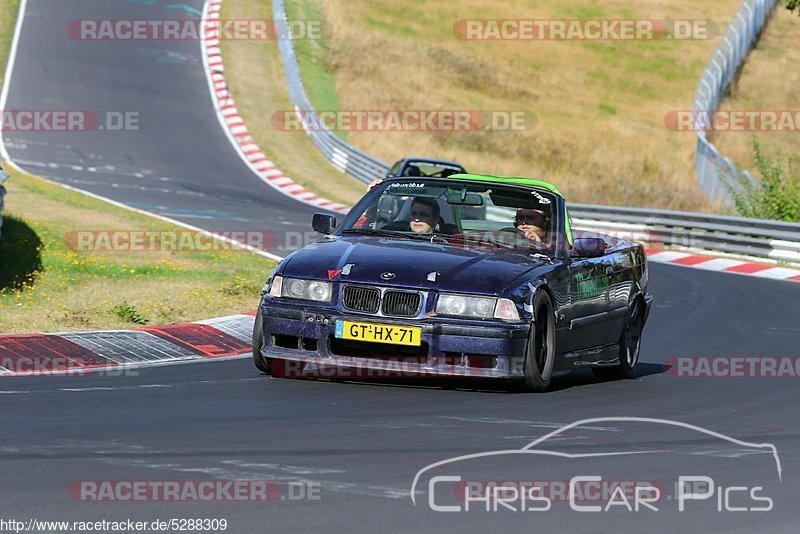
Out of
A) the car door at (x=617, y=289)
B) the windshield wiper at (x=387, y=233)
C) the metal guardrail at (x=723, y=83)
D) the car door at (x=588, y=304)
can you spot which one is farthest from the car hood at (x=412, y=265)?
the metal guardrail at (x=723, y=83)

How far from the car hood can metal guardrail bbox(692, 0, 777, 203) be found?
836 inches

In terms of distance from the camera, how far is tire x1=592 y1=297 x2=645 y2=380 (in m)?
11.6

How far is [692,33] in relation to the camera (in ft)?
222

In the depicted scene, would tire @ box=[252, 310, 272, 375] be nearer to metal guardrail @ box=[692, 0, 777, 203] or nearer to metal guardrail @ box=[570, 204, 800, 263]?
metal guardrail @ box=[570, 204, 800, 263]

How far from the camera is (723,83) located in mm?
51500

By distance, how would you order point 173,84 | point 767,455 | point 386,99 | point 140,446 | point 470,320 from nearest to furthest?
point 140,446
point 767,455
point 470,320
point 173,84
point 386,99

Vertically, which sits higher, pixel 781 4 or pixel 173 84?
pixel 781 4

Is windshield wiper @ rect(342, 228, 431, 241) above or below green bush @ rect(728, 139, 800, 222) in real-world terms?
above

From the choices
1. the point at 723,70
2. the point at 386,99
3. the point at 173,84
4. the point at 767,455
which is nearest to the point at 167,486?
the point at 767,455

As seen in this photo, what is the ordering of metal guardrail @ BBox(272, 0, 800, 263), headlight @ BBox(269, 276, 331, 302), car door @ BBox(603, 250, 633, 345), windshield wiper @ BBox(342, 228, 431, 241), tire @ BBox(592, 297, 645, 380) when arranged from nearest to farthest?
headlight @ BBox(269, 276, 331, 302)
windshield wiper @ BBox(342, 228, 431, 241)
car door @ BBox(603, 250, 633, 345)
tire @ BBox(592, 297, 645, 380)
metal guardrail @ BBox(272, 0, 800, 263)

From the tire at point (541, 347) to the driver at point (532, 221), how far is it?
1.00 meters

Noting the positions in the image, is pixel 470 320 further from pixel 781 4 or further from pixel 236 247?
pixel 781 4

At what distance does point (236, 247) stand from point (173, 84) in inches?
969

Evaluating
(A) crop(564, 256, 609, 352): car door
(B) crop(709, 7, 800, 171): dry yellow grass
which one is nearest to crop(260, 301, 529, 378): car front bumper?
(A) crop(564, 256, 609, 352): car door
